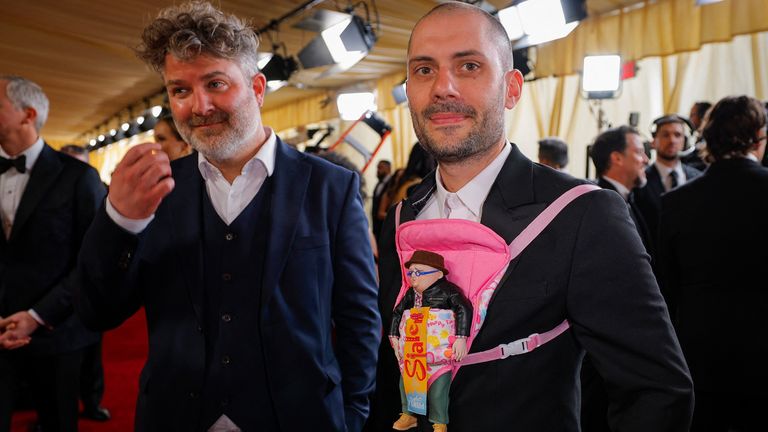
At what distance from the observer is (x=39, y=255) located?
216 cm

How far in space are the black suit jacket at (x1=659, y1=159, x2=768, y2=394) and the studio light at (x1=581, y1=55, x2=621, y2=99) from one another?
3068mm

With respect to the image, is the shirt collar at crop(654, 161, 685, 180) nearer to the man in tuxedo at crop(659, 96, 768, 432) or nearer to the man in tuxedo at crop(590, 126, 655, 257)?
the man in tuxedo at crop(590, 126, 655, 257)

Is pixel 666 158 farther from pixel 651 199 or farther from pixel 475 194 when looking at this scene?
pixel 475 194


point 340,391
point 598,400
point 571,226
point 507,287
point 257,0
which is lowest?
point 598,400

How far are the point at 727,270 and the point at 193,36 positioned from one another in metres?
2.23

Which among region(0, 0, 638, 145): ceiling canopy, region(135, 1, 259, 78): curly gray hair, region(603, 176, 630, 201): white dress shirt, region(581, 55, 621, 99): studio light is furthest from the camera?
region(0, 0, 638, 145): ceiling canopy

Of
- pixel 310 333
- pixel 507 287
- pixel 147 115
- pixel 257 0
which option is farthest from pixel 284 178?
pixel 147 115

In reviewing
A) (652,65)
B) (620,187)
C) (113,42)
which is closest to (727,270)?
(620,187)

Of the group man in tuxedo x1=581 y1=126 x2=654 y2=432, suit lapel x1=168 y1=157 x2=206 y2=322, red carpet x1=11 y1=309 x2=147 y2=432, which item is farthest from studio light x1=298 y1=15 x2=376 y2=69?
suit lapel x1=168 y1=157 x2=206 y2=322

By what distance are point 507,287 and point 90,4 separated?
19.9 ft

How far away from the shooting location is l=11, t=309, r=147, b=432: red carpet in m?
3.48

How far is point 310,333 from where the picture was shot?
4.85 feet

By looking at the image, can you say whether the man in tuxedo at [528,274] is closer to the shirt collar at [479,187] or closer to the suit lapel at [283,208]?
the shirt collar at [479,187]

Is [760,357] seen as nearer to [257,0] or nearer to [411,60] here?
[411,60]
